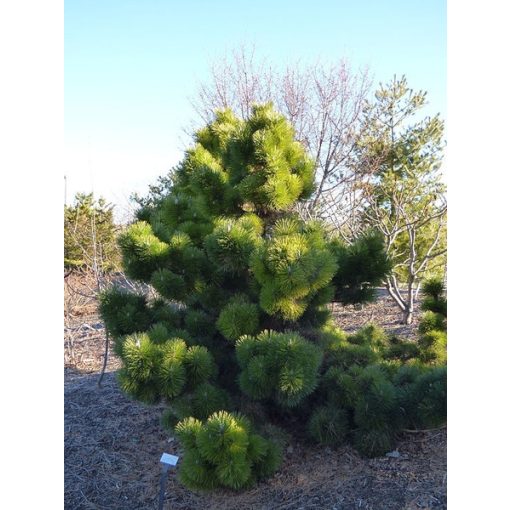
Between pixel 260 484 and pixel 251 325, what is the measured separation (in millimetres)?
690

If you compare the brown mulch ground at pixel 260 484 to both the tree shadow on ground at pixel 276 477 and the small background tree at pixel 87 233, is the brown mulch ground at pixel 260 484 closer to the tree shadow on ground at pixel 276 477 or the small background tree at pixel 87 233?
the tree shadow on ground at pixel 276 477

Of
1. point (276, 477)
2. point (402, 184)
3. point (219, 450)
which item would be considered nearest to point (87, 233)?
point (402, 184)

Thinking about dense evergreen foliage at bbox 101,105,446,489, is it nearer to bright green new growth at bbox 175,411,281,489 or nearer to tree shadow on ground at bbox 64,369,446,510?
bright green new growth at bbox 175,411,281,489

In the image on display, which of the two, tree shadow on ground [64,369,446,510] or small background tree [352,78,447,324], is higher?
small background tree [352,78,447,324]

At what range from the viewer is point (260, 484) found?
2188mm

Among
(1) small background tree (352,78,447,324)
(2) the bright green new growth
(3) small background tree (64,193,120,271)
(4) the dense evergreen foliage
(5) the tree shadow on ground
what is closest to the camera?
(2) the bright green new growth

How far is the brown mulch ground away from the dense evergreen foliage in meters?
0.13

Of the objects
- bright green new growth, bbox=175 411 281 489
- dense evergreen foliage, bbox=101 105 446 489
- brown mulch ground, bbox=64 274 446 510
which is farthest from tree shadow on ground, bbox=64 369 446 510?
bright green new growth, bbox=175 411 281 489

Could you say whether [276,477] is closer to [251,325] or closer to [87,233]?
[251,325]

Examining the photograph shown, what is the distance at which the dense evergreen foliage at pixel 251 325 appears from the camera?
1890 millimetres

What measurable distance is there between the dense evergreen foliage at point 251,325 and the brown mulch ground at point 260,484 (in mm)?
128

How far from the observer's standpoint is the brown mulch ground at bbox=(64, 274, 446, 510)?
79.6 inches
